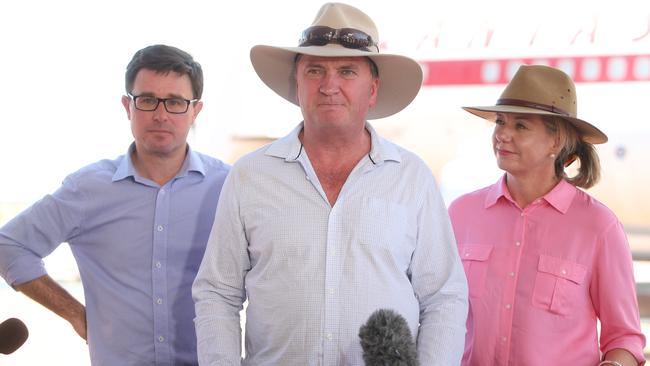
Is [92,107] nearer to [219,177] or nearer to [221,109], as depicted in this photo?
[221,109]

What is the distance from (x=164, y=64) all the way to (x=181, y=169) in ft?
1.03

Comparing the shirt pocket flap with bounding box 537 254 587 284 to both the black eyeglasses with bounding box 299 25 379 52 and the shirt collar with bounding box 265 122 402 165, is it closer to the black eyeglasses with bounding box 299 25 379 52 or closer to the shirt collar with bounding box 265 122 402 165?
the shirt collar with bounding box 265 122 402 165

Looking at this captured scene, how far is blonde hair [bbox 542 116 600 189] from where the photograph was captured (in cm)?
253

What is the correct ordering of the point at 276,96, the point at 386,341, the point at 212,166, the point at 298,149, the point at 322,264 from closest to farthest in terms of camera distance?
the point at 386,341 → the point at 322,264 → the point at 298,149 → the point at 212,166 → the point at 276,96

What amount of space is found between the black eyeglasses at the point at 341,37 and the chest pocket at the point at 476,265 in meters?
0.72

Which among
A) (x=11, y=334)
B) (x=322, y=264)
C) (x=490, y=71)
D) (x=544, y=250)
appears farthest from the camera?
(x=490, y=71)

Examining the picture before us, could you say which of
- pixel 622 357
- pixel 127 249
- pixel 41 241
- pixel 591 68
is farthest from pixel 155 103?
pixel 591 68

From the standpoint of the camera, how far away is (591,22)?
4934 millimetres

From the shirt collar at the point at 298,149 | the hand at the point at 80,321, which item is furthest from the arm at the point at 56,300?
the shirt collar at the point at 298,149

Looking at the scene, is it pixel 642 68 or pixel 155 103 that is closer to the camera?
pixel 155 103

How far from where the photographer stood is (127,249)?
247 cm

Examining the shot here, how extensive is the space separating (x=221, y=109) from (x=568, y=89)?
3387mm

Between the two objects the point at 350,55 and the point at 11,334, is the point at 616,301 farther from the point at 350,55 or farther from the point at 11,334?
the point at 11,334

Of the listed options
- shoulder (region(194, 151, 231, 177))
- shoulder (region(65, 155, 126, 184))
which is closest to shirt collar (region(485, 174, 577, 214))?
shoulder (region(194, 151, 231, 177))
